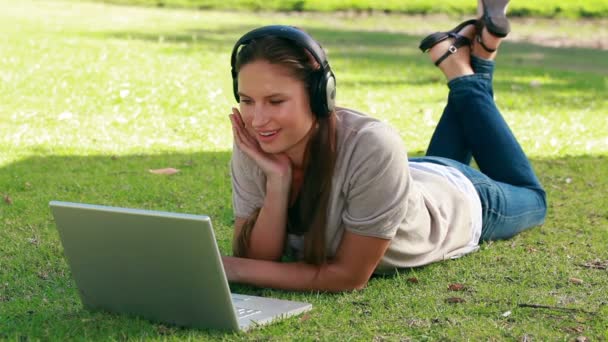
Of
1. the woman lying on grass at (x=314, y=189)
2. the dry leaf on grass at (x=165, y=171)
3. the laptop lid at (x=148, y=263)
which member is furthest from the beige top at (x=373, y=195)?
the dry leaf on grass at (x=165, y=171)

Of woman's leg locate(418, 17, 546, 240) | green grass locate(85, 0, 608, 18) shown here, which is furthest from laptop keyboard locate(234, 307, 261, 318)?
green grass locate(85, 0, 608, 18)

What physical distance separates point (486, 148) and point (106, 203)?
1.93 m

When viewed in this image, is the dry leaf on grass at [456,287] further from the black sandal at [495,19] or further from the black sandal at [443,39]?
the black sandal at [495,19]

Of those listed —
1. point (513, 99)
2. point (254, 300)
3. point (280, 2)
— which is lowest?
point (280, 2)

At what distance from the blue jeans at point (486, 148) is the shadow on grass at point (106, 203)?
0.52 ft

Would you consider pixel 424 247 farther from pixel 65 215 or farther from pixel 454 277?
pixel 65 215

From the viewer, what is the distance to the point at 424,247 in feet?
13.2

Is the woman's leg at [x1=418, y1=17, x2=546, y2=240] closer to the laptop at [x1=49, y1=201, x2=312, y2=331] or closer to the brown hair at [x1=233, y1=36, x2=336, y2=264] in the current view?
the brown hair at [x1=233, y1=36, x2=336, y2=264]

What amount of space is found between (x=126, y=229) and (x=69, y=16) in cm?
1401

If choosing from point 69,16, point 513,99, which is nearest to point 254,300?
point 513,99

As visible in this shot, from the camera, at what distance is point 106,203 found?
17.4ft

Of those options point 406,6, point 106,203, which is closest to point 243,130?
point 106,203

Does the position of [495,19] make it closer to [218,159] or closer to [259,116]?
[259,116]

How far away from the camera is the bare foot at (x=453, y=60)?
16.5 feet
